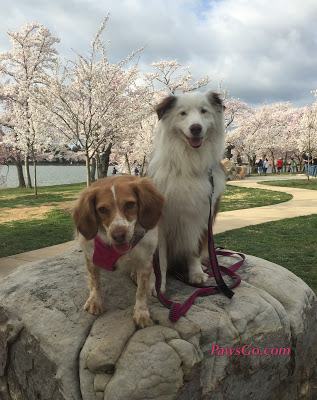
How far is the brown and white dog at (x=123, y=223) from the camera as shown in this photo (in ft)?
7.04

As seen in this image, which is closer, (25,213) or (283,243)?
(283,243)

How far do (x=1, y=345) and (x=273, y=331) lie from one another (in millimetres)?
2116

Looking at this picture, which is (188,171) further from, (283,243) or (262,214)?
(262,214)

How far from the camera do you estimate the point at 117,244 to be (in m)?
2.12

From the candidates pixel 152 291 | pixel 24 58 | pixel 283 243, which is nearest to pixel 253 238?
pixel 283 243

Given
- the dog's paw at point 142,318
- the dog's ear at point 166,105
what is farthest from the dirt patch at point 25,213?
the dog's paw at point 142,318

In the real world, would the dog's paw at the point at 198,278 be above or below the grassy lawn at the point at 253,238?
above

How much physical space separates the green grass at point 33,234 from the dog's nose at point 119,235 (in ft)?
16.2

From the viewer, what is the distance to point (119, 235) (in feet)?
6.77

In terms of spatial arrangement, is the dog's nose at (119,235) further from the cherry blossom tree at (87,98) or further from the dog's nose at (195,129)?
the cherry blossom tree at (87,98)

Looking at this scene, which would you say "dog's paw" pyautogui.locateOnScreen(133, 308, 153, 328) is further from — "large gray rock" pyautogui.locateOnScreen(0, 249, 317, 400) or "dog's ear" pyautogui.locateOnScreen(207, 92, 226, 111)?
"dog's ear" pyautogui.locateOnScreen(207, 92, 226, 111)

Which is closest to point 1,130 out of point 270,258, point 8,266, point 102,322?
point 8,266

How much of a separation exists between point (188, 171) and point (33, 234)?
609 cm

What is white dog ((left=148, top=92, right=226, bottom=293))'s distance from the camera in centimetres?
298
